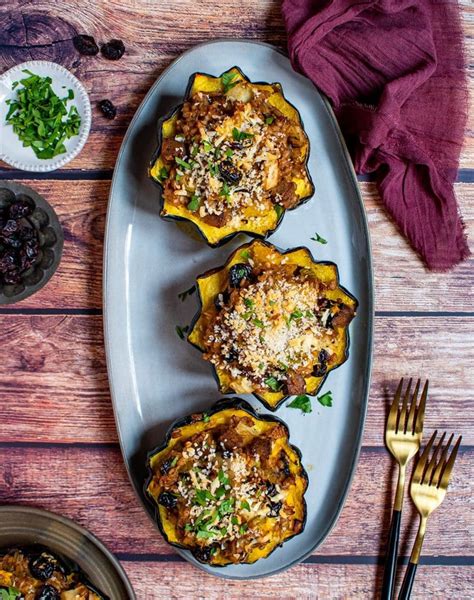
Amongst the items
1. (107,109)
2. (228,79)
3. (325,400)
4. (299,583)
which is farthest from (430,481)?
(107,109)

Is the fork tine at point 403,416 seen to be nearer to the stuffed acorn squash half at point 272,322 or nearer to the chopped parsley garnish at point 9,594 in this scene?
the stuffed acorn squash half at point 272,322

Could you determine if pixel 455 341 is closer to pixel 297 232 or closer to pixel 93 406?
pixel 297 232

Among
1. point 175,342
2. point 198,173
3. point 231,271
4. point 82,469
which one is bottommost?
point 82,469

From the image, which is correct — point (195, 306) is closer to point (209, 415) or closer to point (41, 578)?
point (209, 415)

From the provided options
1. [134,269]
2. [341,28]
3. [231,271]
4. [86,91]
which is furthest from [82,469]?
[341,28]

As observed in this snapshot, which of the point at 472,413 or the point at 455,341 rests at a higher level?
the point at 455,341

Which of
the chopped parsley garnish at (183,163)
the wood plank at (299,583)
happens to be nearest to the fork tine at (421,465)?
the wood plank at (299,583)
